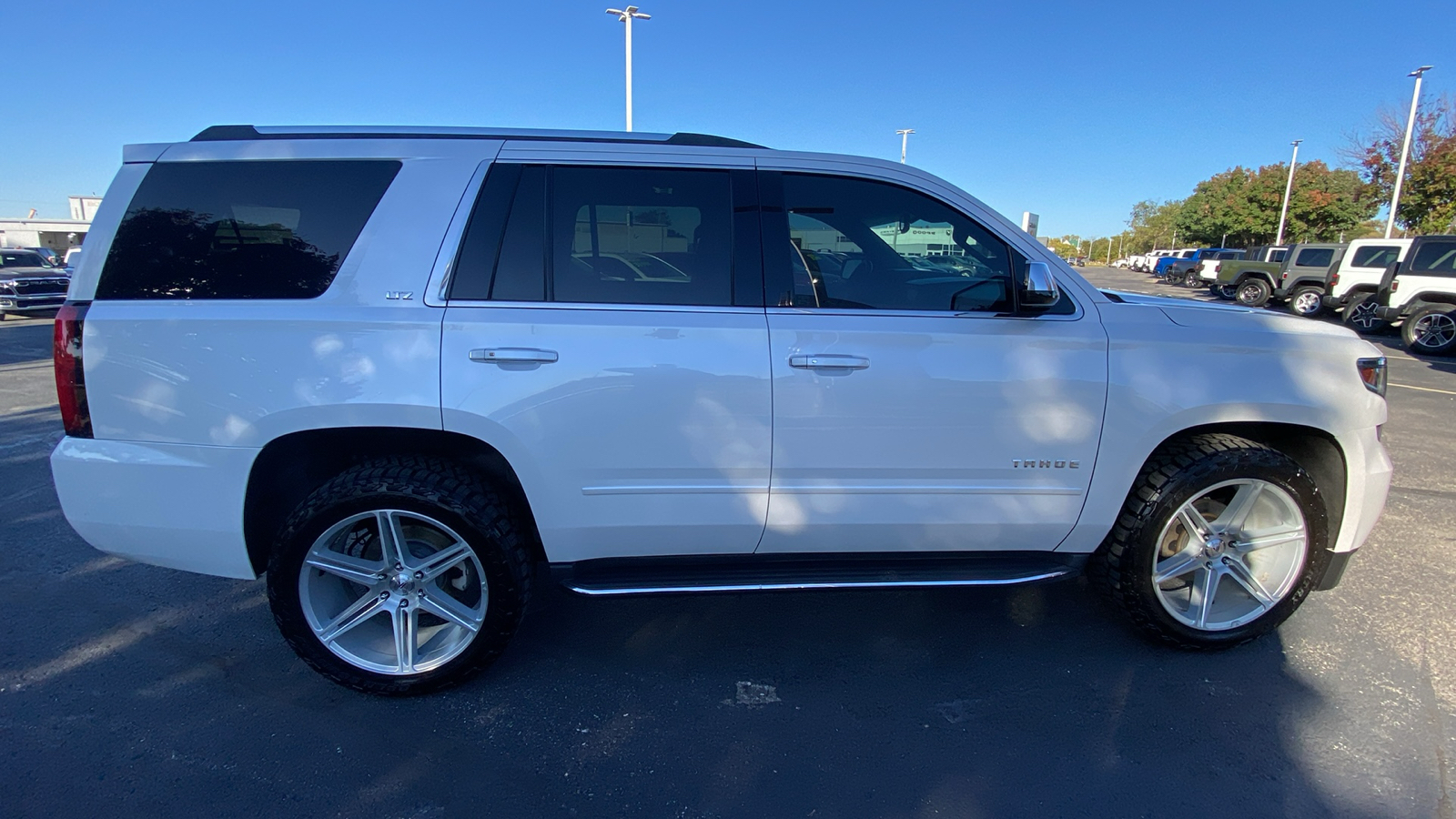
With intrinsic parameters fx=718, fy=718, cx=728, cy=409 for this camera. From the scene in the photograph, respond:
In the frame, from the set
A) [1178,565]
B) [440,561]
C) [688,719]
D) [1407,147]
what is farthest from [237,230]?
[1407,147]

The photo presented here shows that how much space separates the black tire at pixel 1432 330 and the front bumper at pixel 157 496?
54.3ft

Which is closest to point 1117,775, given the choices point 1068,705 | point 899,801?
point 1068,705

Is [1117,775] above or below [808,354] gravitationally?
below

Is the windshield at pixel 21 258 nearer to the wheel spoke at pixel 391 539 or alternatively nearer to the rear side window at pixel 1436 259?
the wheel spoke at pixel 391 539

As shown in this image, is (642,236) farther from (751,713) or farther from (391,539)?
(751,713)

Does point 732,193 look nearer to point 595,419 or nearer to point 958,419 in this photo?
point 595,419

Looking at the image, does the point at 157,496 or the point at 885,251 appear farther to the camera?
the point at 885,251

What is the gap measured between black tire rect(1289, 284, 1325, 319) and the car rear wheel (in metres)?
2.31

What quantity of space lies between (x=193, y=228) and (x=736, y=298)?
1882 millimetres

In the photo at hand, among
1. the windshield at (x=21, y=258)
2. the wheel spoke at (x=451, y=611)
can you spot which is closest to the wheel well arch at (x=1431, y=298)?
the wheel spoke at (x=451, y=611)

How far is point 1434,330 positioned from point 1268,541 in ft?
44.0

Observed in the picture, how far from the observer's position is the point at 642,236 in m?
2.65

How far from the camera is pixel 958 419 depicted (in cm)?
260

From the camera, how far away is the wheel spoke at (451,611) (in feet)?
8.64
